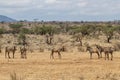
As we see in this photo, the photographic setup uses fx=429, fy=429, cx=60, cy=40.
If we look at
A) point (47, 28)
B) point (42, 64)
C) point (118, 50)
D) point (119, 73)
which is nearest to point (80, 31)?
point (47, 28)

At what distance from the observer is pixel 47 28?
81312mm

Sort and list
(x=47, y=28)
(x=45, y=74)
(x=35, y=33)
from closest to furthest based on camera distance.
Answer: (x=45, y=74) → (x=47, y=28) → (x=35, y=33)

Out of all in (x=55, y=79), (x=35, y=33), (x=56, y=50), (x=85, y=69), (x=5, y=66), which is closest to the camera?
(x=55, y=79)

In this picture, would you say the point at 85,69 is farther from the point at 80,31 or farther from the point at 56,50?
the point at 80,31

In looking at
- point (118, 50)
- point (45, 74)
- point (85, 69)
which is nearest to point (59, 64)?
point (85, 69)

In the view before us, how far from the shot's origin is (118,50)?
163 feet

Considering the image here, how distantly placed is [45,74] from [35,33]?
61883 mm

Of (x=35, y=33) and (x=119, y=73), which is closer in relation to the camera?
(x=119, y=73)

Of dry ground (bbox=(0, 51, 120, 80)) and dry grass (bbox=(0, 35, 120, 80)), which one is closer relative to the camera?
dry grass (bbox=(0, 35, 120, 80))

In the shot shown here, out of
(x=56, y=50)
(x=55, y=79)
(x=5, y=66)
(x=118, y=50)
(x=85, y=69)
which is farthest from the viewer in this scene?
(x=118, y=50)

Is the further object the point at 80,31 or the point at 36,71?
the point at 80,31

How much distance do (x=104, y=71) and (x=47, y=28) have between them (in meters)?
53.0

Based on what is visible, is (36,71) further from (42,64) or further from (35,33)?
(35,33)

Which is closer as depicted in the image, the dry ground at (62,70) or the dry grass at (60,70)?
the dry grass at (60,70)
